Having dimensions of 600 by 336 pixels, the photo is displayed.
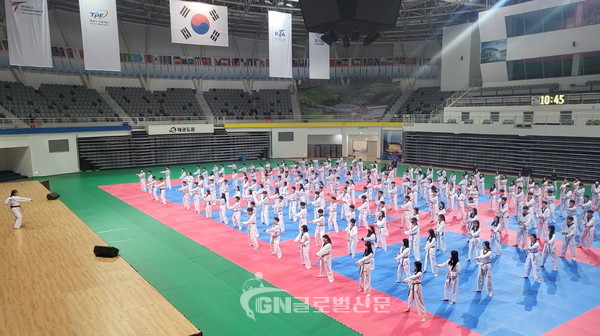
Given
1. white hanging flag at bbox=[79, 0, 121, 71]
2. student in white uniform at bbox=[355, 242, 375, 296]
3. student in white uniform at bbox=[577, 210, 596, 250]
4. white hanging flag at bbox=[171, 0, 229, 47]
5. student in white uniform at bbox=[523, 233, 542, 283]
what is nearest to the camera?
student in white uniform at bbox=[355, 242, 375, 296]

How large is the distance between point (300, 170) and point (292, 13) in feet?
51.1

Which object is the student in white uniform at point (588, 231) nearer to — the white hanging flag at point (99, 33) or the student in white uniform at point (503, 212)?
the student in white uniform at point (503, 212)

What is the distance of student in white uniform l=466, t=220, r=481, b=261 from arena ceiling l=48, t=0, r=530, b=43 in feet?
73.9

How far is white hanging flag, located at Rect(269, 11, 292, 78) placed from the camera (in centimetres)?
2103

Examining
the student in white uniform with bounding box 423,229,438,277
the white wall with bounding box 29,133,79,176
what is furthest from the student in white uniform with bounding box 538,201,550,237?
the white wall with bounding box 29,133,79,176

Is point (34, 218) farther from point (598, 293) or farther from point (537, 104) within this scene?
point (537, 104)

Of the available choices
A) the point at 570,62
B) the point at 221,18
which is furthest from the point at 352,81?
the point at 221,18

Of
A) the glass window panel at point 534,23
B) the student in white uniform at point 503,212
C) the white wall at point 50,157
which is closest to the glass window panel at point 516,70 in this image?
the glass window panel at point 534,23

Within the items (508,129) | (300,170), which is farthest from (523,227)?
(508,129)

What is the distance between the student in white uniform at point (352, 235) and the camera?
1084 cm

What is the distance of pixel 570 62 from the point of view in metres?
25.8

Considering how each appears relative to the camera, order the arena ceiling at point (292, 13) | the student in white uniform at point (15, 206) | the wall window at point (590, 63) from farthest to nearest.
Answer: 1. the arena ceiling at point (292, 13)
2. the wall window at point (590, 63)
3. the student in white uniform at point (15, 206)

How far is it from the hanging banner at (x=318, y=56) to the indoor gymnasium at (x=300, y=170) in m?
0.12

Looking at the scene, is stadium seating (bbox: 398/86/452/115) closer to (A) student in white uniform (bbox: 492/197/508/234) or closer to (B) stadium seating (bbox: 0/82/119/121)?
(A) student in white uniform (bbox: 492/197/508/234)
